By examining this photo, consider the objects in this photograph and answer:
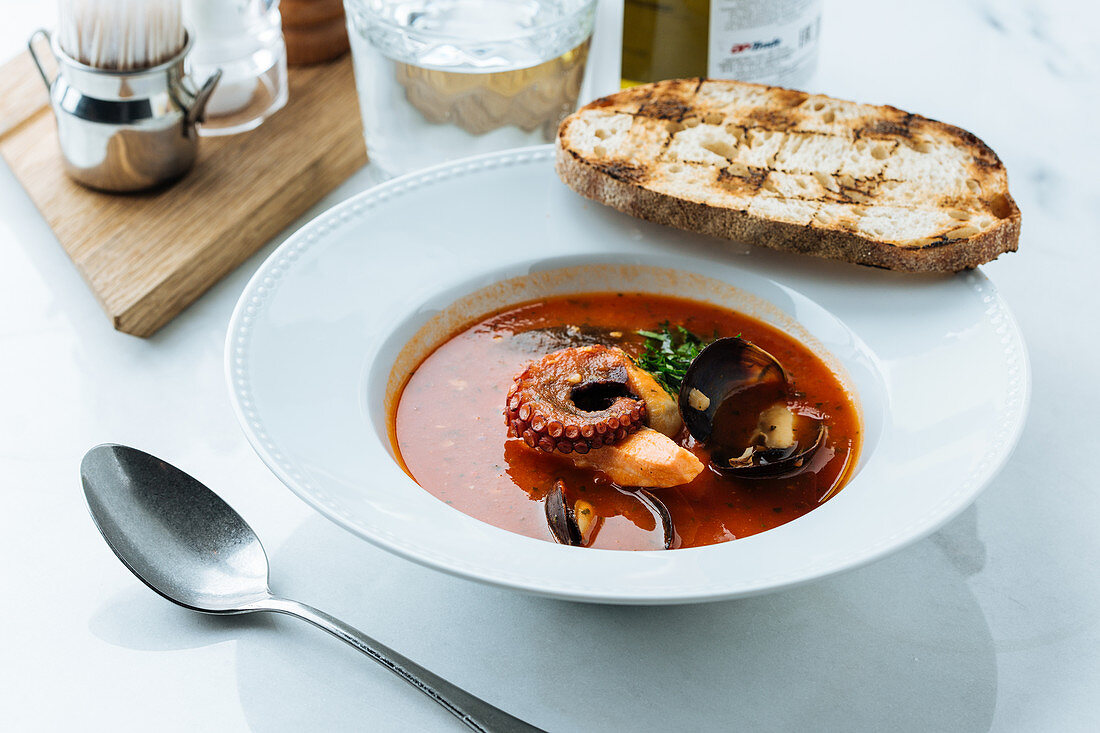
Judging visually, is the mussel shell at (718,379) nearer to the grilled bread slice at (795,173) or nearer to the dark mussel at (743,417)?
the dark mussel at (743,417)

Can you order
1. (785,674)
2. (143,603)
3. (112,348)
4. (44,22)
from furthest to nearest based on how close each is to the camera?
(44,22), (112,348), (143,603), (785,674)

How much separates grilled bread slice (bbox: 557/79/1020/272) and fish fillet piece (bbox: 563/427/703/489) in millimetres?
619

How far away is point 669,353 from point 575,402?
0.34 meters

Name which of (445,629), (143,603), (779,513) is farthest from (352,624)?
(779,513)

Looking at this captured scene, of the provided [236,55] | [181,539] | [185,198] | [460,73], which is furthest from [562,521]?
[236,55]

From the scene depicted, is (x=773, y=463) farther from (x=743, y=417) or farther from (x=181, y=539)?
(x=181, y=539)

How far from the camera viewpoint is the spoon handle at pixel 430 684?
1.69 m

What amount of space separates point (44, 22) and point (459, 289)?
2.53 meters

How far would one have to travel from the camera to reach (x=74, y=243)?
2.73m

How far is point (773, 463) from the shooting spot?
1.95 metres

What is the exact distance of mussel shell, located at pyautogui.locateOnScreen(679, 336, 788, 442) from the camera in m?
2.00

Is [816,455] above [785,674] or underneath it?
above

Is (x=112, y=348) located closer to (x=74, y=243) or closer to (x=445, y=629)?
(x=74, y=243)

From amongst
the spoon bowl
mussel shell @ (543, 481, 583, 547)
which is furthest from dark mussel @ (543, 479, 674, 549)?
the spoon bowl
